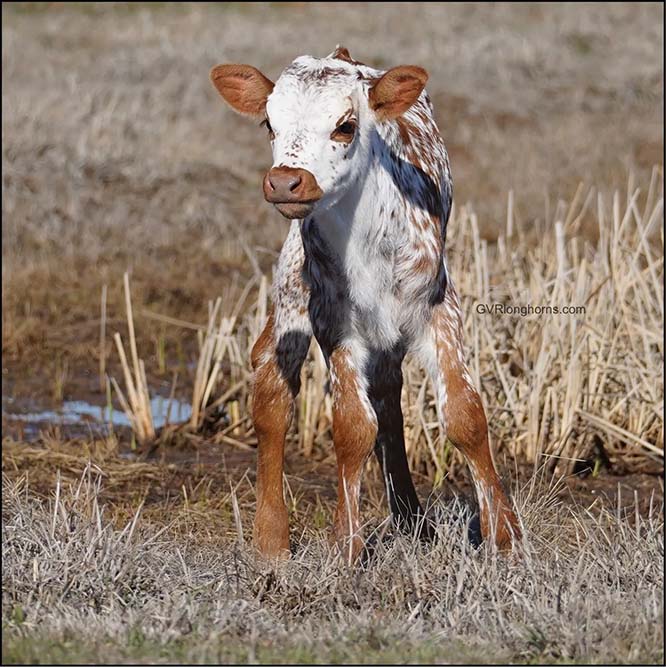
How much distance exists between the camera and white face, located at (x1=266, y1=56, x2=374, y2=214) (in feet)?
16.5

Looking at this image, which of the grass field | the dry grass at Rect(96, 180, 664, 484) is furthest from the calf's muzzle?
the dry grass at Rect(96, 180, 664, 484)

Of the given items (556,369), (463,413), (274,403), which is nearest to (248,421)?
(556,369)

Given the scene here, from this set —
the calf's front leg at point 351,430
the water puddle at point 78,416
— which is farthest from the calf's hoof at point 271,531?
the water puddle at point 78,416

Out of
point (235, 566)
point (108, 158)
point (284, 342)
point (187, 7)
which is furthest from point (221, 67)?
point (187, 7)

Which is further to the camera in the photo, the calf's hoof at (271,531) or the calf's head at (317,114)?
the calf's hoof at (271,531)

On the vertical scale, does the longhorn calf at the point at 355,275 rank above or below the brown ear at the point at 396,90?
below

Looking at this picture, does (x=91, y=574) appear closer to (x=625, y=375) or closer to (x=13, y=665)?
(x=13, y=665)

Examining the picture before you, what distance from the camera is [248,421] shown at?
911 cm

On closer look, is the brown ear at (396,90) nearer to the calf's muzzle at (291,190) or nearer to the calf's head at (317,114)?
the calf's head at (317,114)

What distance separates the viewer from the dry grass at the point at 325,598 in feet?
14.2

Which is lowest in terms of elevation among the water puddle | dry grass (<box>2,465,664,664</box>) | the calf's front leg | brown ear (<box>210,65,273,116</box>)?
the water puddle

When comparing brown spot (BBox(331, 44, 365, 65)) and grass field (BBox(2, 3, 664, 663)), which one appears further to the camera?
brown spot (BBox(331, 44, 365, 65))

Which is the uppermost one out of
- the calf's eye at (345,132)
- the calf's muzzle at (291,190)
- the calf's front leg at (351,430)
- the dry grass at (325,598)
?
the calf's eye at (345,132)

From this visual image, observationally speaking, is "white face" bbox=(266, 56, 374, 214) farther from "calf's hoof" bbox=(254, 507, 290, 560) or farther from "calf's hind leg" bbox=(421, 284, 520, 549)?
"calf's hoof" bbox=(254, 507, 290, 560)
